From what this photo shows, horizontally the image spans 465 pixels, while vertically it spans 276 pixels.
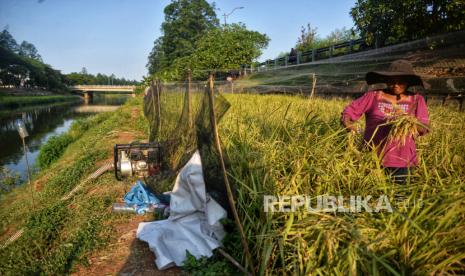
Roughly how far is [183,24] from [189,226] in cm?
5075

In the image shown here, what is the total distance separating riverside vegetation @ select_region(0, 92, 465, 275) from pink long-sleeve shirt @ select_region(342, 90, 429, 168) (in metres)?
0.15

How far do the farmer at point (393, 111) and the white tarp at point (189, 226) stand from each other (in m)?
1.41

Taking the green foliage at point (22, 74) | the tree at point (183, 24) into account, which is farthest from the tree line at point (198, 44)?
the green foliage at point (22, 74)

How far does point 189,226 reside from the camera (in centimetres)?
275

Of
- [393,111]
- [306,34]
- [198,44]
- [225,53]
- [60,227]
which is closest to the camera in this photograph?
[393,111]

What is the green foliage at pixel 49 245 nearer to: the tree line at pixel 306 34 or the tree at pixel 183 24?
the tree line at pixel 306 34

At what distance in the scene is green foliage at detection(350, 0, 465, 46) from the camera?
592 centimetres

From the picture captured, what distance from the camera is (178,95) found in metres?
5.16

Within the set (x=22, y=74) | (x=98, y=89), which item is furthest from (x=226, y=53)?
(x=22, y=74)

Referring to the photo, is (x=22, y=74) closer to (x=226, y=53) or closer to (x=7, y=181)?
(x=226, y=53)

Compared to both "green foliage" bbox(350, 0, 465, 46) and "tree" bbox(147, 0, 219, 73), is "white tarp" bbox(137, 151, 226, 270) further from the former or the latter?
"tree" bbox(147, 0, 219, 73)

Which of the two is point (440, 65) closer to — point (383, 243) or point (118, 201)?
point (383, 243)

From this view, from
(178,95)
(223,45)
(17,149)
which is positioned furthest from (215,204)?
(17,149)

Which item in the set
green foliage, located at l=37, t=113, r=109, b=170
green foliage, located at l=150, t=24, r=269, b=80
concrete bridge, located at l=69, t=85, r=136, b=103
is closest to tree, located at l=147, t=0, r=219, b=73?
concrete bridge, located at l=69, t=85, r=136, b=103
